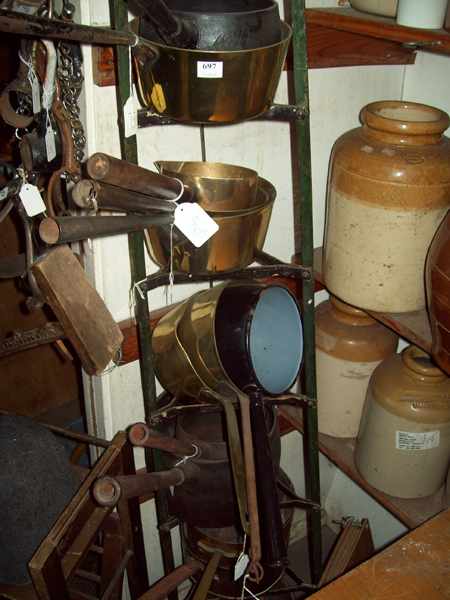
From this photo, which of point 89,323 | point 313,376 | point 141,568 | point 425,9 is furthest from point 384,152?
point 141,568

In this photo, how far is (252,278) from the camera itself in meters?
1.10

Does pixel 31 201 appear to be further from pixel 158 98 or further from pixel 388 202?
pixel 388 202

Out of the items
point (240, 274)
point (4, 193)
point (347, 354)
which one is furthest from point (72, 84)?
point (347, 354)

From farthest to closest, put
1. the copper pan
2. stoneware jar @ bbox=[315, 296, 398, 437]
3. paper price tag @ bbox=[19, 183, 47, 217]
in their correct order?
stoneware jar @ bbox=[315, 296, 398, 437]
the copper pan
paper price tag @ bbox=[19, 183, 47, 217]

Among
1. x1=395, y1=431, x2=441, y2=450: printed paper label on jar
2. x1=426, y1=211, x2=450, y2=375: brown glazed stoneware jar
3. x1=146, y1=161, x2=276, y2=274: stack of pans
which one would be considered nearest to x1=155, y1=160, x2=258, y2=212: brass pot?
x1=146, y1=161, x2=276, y2=274: stack of pans

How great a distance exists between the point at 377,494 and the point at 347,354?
353 millimetres

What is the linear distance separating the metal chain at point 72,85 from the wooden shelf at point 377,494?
0.92 m

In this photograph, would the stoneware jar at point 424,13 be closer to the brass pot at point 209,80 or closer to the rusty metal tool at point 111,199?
the brass pot at point 209,80

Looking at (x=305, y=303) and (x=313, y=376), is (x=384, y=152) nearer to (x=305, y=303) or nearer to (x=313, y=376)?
(x=305, y=303)

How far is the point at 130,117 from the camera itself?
87cm

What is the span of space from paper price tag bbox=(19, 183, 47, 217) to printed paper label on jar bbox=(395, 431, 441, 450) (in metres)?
0.91

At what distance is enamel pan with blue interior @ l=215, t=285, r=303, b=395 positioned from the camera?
3.17 ft

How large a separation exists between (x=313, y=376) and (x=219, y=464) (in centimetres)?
28

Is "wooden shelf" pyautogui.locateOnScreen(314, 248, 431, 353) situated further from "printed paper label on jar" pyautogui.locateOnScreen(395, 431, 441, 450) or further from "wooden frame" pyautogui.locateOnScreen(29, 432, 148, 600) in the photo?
"wooden frame" pyautogui.locateOnScreen(29, 432, 148, 600)
